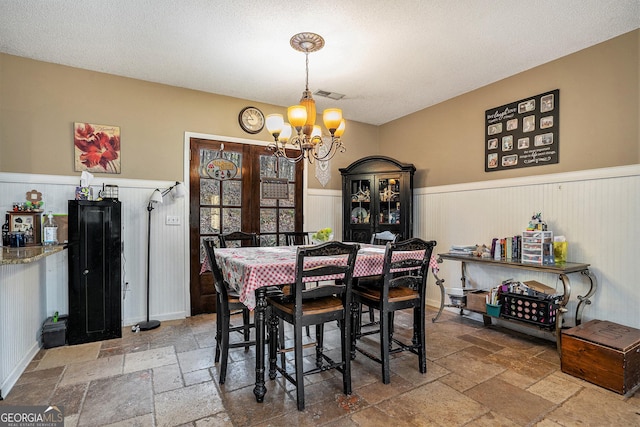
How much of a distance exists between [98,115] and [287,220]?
2.46m

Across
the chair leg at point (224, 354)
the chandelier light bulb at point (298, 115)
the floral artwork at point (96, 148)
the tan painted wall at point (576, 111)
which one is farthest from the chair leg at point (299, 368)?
the tan painted wall at point (576, 111)

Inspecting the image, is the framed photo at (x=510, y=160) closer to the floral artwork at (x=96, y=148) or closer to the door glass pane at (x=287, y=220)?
the door glass pane at (x=287, y=220)

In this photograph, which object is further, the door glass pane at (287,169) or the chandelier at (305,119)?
the door glass pane at (287,169)

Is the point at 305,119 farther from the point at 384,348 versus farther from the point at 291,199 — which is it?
the point at 291,199

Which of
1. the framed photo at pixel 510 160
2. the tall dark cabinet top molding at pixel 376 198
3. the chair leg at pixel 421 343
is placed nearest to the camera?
the chair leg at pixel 421 343

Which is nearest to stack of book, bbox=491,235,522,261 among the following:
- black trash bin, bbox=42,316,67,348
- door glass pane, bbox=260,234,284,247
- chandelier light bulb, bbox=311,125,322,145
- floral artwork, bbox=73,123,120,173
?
chandelier light bulb, bbox=311,125,322,145

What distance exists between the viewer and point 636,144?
2662 mm

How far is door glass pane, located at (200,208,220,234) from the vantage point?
4008 mm

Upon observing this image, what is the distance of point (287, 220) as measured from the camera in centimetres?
457

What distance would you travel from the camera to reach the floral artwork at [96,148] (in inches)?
131

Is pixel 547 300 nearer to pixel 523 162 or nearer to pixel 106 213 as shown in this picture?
pixel 523 162

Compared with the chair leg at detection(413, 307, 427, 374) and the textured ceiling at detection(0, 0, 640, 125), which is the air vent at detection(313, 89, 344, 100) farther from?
the chair leg at detection(413, 307, 427, 374)

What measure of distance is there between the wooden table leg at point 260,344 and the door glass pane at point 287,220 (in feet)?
8.05

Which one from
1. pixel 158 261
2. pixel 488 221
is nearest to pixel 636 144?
pixel 488 221
